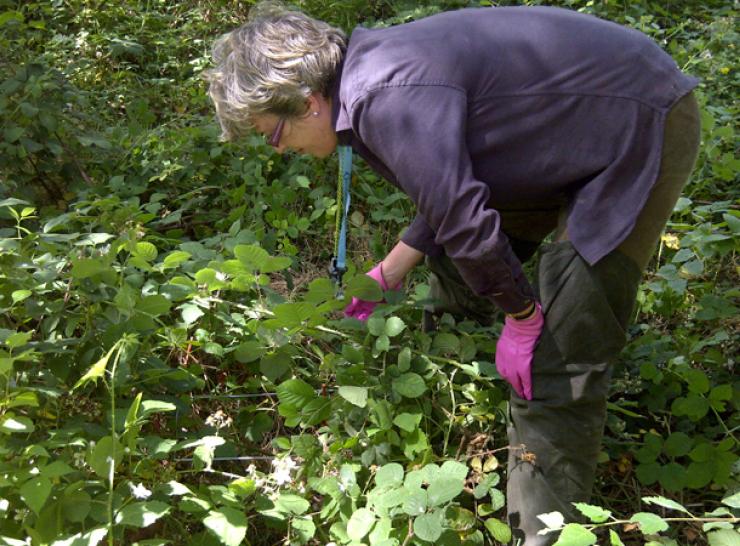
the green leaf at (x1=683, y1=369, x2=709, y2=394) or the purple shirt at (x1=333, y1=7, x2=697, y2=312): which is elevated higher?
the purple shirt at (x1=333, y1=7, x2=697, y2=312)

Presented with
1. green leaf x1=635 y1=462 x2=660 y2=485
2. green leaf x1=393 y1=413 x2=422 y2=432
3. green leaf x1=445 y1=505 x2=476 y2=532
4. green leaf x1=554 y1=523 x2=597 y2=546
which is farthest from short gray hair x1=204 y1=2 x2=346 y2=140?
green leaf x1=635 y1=462 x2=660 y2=485

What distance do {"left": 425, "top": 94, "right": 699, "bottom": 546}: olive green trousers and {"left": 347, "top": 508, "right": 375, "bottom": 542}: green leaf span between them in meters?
0.47

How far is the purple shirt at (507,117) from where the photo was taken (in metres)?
1.79

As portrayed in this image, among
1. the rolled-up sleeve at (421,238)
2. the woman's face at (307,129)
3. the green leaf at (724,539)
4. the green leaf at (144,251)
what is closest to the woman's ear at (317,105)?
the woman's face at (307,129)

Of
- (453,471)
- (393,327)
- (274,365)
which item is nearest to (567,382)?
(453,471)

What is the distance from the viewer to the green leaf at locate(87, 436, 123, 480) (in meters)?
1.71

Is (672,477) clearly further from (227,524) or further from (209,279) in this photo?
(209,279)

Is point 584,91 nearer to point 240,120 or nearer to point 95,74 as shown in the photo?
point 240,120

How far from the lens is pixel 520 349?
2.06 metres

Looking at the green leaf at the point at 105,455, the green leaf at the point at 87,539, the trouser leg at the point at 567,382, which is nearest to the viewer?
the green leaf at the point at 87,539

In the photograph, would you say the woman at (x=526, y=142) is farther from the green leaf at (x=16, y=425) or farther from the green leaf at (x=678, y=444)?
the green leaf at (x=16, y=425)

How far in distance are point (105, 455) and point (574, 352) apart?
118cm

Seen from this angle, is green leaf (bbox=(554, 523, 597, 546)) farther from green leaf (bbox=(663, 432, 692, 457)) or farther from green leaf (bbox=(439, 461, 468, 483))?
green leaf (bbox=(663, 432, 692, 457))

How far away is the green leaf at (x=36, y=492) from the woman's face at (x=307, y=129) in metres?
1.02
